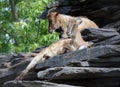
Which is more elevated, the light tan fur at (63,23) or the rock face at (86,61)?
the light tan fur at (63,23)

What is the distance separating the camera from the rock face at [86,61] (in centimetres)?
620

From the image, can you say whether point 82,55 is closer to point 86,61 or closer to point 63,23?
point 86,61

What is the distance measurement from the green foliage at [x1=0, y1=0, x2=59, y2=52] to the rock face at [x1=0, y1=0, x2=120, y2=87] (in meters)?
6.51

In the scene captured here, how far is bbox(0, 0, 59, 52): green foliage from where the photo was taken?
672 inches

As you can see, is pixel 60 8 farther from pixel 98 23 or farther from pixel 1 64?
pixel 1 64

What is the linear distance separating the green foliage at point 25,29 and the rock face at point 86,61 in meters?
6.51

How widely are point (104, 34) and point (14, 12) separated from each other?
1575 centimetres

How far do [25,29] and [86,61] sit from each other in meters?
12.6

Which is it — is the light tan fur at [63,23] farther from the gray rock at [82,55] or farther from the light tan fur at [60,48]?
the gray rock at [82,55]

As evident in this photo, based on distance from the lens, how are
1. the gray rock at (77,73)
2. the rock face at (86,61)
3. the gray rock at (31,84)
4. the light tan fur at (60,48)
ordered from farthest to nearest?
the light tan fur at (60,48) < the gray rock at (31,84) < the rock face at (86,61) < the gray rock at (77,73)

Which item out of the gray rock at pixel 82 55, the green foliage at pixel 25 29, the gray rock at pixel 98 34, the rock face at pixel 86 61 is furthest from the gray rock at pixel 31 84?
the green foliage at pixel 25 29

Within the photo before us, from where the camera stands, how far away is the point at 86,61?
250 inches

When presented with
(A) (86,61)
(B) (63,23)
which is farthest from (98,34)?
(A) (86,61)

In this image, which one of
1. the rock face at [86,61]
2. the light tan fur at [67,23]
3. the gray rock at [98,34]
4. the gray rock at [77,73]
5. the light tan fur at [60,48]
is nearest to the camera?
the gray rock at [77,73]
